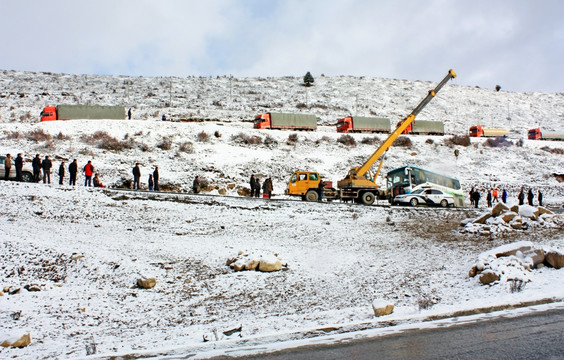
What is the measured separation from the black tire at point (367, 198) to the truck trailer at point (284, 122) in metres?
24.1

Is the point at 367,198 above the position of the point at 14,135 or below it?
below

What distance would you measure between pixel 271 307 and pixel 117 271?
16.7 feet

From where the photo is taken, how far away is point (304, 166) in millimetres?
39094

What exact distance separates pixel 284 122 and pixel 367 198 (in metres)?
25.0

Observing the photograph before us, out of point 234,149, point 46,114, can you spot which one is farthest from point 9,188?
point 46,114

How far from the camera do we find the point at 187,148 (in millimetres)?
38312

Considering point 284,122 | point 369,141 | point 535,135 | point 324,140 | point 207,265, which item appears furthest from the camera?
Result: point 535,135

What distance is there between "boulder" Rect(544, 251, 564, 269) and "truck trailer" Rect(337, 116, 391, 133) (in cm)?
4204

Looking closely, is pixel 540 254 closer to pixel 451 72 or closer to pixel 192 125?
pixel 451 72

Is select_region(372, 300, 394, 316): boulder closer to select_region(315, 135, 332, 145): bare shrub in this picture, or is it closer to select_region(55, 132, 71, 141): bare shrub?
select_region(55, 132, 71, 141): bare shrub

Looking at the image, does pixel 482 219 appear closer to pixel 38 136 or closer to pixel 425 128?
pixel 38 136

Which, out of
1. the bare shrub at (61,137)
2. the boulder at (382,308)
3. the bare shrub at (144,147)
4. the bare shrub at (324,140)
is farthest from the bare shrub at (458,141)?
the boulder at (382,308)

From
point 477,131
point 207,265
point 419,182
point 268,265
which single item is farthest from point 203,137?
point 477,131

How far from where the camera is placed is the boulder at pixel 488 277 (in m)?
10.4
